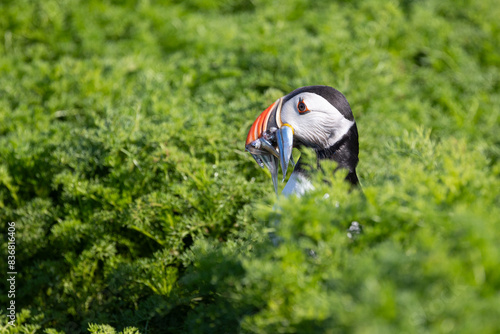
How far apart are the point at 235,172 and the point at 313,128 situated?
1185 millimetres

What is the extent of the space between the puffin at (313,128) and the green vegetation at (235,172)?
13.0 inches

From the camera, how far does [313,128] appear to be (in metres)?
2.69

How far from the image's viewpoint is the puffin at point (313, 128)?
2.68 metres

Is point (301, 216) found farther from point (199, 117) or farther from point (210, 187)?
point (199, 117)

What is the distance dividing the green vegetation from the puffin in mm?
329

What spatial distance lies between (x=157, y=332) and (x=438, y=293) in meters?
1.96

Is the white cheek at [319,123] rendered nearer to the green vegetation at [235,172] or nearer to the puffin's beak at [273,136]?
the puffin's beak at [273,136]

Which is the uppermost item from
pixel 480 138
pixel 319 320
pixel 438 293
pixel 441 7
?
pixel 438 293

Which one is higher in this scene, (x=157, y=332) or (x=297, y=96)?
(x=297, y=96)

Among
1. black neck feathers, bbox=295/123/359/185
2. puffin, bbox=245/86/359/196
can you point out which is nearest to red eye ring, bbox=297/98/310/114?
puffin, bbox=245/86/359/196

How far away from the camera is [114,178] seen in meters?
3.62

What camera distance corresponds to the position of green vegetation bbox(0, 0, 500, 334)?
5.77ft

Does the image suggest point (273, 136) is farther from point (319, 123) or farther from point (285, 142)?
point (319, 123)

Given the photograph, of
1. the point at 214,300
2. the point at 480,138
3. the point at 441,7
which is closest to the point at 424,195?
the point at 214,300
